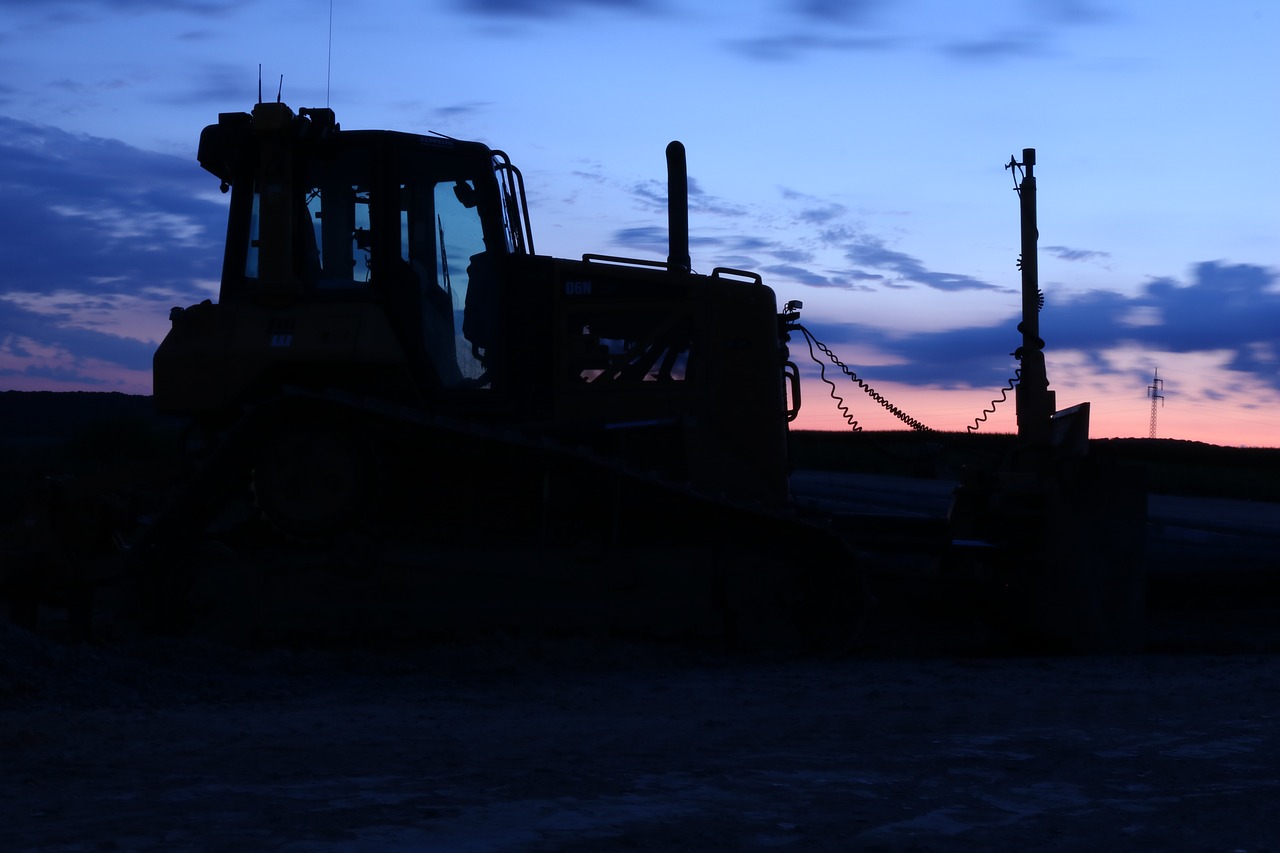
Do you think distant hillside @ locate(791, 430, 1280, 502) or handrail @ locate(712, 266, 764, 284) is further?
distant hillside @ locate(791, 430, 1280, 502)

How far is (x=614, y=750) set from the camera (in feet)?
18.5

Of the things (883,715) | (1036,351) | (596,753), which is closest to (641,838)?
(596,753)

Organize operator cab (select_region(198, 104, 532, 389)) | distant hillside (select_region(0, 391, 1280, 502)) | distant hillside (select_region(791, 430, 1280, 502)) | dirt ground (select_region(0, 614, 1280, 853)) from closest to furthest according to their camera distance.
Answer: dirt ground (select_region(0, 614, 1280, 853)) → operator cab (select_region(198, 104, 532, 389)) → distant hillside (select_region(0, 391, 1280, 502)) → distant hillside (select_region(791, 430, 1280, 502))

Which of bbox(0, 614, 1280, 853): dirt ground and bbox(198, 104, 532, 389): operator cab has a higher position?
bbox(198, 104, 532, 389): operator cab

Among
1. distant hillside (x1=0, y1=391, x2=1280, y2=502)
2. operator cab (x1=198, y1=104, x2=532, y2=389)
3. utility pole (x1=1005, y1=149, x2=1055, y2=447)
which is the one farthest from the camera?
distant hillside (x1=0, y1=391, x2=1280, y2=502)

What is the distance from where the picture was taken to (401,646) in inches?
334

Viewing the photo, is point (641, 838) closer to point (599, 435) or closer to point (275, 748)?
point (275, 748)

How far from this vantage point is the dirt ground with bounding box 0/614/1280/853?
4.32m

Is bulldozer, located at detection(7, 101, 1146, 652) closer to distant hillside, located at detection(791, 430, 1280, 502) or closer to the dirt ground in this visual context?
the dirt ground

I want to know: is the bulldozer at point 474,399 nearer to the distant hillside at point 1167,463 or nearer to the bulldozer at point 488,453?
the bulldozer at point 488,453

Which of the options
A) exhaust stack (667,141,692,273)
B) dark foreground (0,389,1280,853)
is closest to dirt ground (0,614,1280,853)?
dark foreground (0,389,1280,853)

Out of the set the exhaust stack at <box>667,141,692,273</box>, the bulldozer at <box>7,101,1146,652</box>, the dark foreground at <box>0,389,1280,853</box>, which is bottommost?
the dark foreground at <box>0,389,1280,853</box>

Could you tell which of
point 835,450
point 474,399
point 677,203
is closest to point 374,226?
point 474,399

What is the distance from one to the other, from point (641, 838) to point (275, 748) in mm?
1948
